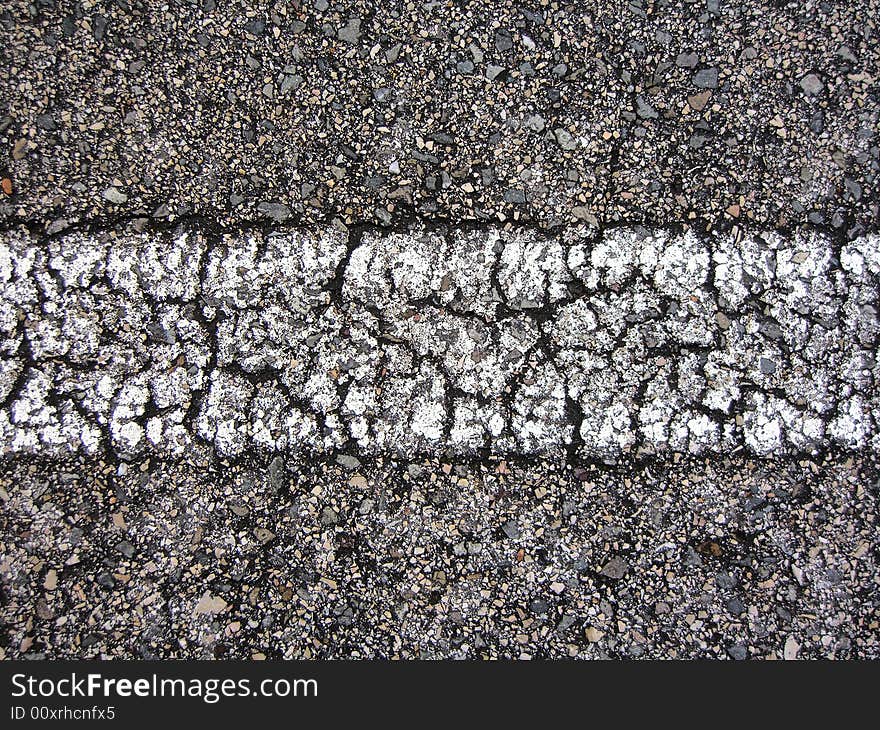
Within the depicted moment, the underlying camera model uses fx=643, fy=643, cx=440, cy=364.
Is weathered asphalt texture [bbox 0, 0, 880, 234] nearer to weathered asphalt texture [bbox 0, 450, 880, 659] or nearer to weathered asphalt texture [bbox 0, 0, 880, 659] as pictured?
weathered asphalt texture [bbox 0, 0, 880, 659]


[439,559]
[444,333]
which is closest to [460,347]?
[444,333]

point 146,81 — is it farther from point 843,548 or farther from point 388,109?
point 843,548

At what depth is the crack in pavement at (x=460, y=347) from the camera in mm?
1663

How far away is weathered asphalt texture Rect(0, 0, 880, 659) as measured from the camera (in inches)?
64.8

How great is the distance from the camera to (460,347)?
66.0 inches

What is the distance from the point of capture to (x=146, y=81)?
174 cm

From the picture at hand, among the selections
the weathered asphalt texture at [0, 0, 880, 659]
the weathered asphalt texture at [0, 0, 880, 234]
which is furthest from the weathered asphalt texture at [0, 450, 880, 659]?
the weathered asphalt texture at [0, 0, 880, 234]

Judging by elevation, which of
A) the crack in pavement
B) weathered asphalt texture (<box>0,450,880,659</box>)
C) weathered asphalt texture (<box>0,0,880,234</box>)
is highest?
weathered asphalt texture (<box>0,0,880,234</box>)

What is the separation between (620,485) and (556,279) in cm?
56

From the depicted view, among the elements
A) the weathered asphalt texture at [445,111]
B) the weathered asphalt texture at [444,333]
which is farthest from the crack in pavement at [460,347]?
the weathered asphalt texture at [445,111]

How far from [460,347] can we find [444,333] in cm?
6

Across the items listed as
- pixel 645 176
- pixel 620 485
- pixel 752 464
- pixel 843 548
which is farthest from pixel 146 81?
pixel 843 548

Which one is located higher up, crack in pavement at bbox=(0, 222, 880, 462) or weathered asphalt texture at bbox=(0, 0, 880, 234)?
weathered asphalt texture at bbox=(0, 0, 880, 234)

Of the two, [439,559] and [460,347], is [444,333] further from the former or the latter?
[439,559]
